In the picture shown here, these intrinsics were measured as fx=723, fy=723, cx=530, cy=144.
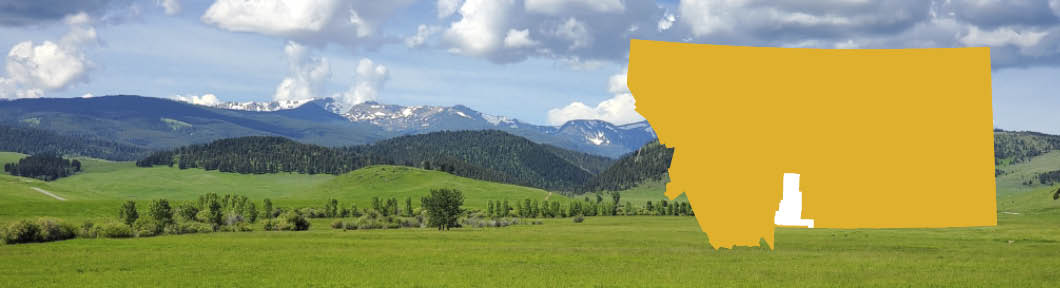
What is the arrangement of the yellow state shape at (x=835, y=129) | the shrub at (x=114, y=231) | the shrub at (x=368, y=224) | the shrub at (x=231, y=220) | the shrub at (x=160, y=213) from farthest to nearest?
the shrub at (x=231, y=220) < the shrub at (x=368, y=224) < the shrub at (x=160, y=213) < the shrub at (x=114, y=231) < the yellow state shape at (x=835, y=129)

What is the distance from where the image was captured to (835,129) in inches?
1608

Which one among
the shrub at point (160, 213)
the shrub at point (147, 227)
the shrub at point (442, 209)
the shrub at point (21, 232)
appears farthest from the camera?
the shrub at point (442, 209)

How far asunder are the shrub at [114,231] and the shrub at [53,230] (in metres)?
3.15

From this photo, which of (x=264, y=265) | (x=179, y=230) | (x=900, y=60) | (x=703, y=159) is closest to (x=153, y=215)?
(x=179, y=230)

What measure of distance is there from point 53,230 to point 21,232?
14.8ft

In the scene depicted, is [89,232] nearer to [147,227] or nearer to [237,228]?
[147,227]

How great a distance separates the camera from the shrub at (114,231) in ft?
273

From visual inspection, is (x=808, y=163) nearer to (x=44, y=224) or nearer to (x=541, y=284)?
(x=541, y=284)

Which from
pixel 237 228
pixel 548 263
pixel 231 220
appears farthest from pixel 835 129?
pixel 231 220

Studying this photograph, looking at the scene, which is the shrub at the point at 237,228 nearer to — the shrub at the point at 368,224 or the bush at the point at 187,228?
the bush at the point at 187,228

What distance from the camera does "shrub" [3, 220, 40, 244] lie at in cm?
7281

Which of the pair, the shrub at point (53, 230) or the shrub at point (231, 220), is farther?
the shrub at point (231, 220)

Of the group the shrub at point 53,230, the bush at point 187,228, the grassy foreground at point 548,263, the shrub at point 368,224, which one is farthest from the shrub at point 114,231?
the shrub at point 368,224

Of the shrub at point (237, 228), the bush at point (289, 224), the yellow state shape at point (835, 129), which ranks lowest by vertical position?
the shrub at point (237, 228)
